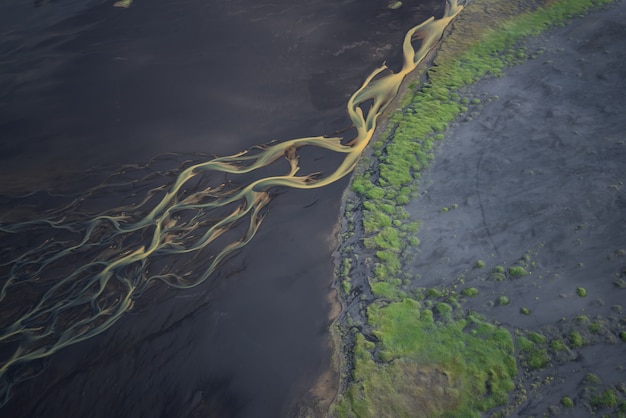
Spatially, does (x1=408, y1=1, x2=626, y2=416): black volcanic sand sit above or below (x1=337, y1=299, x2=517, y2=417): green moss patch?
above

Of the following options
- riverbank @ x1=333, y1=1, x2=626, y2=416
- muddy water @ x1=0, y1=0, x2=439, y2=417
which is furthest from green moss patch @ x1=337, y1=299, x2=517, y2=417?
muddy water @ x1=0, y1=0, x2=439, y2=417

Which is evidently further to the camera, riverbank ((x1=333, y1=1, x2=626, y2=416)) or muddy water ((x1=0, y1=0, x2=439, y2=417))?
muddy water ((x1=0, y1=0, x2=439, y2=417))

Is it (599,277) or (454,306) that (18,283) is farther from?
(599,277)

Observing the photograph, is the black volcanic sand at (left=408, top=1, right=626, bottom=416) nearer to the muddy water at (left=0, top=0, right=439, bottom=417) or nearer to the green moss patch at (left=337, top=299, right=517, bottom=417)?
the green moss patch at (left=337, top=299, right=517, bottom=417)

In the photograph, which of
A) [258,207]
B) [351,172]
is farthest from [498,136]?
[258,207]

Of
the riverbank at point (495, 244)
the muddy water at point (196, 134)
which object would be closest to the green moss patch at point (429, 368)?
the riverbank at point (495, 244)

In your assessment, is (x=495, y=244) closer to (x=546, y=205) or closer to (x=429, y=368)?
(x=546, y=205)
